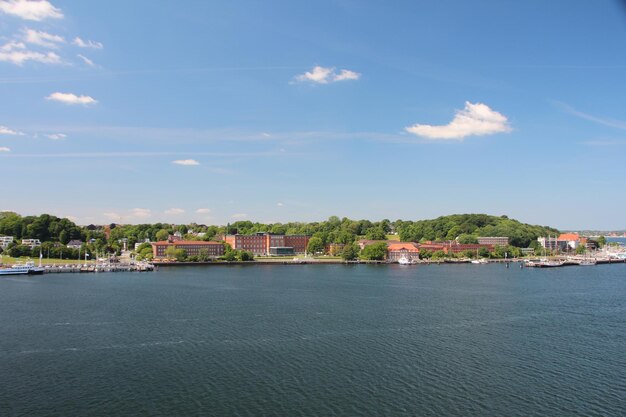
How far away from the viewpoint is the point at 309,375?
17547 mm

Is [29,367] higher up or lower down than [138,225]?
lower down

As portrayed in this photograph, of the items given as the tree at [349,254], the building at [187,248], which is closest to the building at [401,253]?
the tree at [349,254]

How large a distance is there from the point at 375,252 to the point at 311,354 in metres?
60.3

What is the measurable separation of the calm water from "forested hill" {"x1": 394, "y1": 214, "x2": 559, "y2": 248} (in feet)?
226

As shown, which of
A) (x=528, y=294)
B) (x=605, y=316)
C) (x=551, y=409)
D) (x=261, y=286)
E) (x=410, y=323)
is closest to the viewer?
(x=551, y=409)

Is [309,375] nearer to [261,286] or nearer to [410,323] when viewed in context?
[410,323]

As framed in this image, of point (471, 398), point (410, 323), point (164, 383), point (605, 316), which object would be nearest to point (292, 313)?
point (410, 323)

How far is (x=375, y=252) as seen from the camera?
79625 millimetres

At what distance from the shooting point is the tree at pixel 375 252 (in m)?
79.4

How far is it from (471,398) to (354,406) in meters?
3.80

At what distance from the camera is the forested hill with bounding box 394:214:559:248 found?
103 m

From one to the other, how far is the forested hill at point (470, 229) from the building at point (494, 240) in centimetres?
164

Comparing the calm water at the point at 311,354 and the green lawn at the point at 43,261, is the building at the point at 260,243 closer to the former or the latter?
the green lawn at the point at 43,261

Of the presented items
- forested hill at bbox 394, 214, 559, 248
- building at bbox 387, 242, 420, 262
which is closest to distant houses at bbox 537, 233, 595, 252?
forested hill at bbox 394, 214, 559, 248
